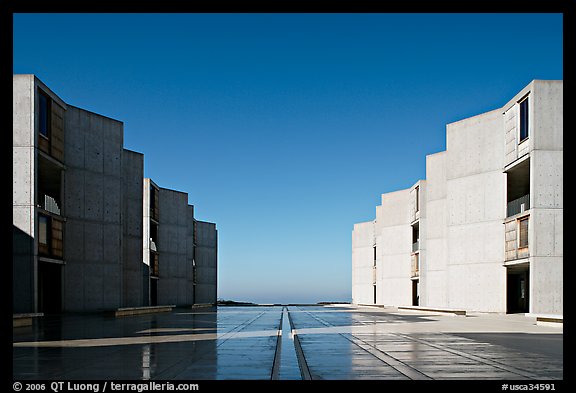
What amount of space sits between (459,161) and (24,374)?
40.8 meters

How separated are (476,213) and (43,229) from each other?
1168 inches

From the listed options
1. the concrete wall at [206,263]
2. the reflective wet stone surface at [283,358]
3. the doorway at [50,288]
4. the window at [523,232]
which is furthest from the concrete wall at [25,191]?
the concrete wall at [206,263]

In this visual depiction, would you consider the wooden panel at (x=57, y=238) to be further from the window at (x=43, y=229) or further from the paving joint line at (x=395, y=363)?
the paving joint line at (x=395, y=363)

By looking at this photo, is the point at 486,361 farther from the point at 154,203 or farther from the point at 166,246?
the point at 166,246

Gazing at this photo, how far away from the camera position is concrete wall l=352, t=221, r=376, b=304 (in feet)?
301

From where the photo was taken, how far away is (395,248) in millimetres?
71250

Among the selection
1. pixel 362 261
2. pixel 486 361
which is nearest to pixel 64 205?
pixel 486 361

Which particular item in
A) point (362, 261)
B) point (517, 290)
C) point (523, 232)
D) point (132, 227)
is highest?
point (132, 227)

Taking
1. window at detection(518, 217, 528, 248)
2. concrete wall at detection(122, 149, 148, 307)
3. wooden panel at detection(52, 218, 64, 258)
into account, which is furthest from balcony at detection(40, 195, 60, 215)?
window at detection(518, 217, 528, 248)
